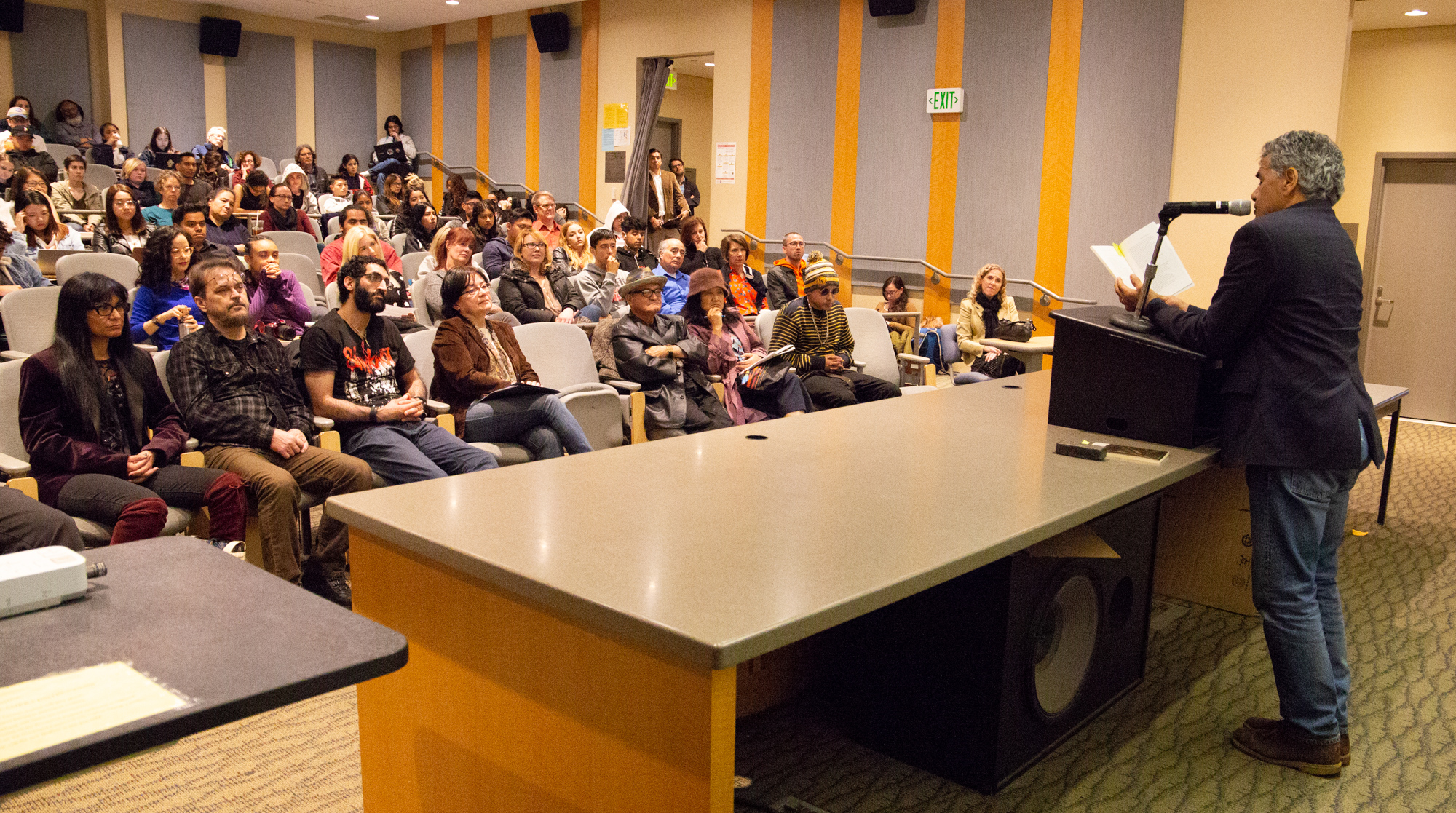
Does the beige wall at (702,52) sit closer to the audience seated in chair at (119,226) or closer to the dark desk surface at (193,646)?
the audience seated in chair at (119,226)

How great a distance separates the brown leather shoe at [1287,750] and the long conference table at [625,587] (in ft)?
2.49

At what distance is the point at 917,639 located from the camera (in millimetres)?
2459

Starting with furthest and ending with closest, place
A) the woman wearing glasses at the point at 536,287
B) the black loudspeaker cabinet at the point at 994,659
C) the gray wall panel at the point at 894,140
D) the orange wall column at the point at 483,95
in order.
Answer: the orange wall column at the point at 483,95
the gray wall panel at the point at 894,140
the woman wearing glasses at the point at 536,287
the black loudspeaker cabinet at the point at 994,659

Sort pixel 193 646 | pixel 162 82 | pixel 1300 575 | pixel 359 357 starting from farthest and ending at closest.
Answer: pixel 162 82, pixel 359 357, pixel 1300 575, pixel 193 646

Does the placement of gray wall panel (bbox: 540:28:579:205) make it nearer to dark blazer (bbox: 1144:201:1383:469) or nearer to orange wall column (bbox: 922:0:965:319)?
orange wall column (bbox: 922:0:965:319)

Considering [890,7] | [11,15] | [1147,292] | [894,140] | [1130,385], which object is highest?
[11,15]

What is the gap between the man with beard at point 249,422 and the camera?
129 inches

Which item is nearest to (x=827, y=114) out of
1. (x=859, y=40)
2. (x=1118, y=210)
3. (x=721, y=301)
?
(x=859, y=40)

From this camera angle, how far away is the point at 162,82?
12.0 meters

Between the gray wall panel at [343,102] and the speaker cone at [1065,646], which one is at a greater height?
the gray wall panel at [343,102]

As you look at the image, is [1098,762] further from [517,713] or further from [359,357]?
[359,357]

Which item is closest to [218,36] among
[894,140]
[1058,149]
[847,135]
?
[847,135]

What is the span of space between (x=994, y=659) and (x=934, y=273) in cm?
685

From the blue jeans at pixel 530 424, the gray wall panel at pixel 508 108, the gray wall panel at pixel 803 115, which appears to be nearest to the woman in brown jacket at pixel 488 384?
the blue jeans at pixel 530 424
